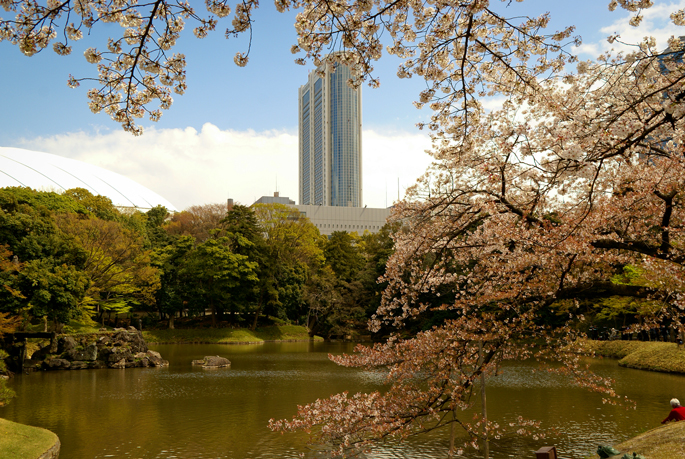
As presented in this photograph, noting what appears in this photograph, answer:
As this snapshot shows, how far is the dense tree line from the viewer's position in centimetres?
2648

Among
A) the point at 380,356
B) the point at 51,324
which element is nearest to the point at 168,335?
the point at 51,324

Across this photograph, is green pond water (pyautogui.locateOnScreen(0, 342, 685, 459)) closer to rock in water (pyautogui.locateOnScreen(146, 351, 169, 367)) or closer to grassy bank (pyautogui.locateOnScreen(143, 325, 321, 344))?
rock in water (pyautogui.locateOnScreen(146, 351, 169, 367))

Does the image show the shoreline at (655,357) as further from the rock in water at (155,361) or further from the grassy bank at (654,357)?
the rock in water at (155,361)

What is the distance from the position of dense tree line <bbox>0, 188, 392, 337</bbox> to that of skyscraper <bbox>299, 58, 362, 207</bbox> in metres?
71.6

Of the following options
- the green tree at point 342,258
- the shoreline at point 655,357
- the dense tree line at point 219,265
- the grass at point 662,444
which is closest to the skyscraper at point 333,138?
the green tree at point 342,258

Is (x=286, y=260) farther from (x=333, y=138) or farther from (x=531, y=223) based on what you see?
(x=333, y=138)

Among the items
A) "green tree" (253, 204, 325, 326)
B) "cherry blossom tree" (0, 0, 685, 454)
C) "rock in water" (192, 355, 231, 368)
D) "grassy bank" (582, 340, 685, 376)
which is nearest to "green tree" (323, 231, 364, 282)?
"green tree" (253, 204, 325, 326)

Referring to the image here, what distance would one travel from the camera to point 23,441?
7508mm

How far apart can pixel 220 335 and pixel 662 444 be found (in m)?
29.2

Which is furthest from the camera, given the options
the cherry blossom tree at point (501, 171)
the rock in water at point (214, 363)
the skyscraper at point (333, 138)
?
the skyscraper at point (333, 138)

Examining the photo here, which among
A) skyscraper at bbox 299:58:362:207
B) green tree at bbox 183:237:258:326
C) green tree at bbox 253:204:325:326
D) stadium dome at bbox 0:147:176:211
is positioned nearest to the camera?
green tree at bbox 183:237:258:326

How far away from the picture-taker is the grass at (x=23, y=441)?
702cm

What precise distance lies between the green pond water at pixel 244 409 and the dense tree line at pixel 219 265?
34.1 ft

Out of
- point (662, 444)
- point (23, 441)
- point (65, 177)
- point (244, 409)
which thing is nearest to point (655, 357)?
point (662, 444)
